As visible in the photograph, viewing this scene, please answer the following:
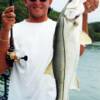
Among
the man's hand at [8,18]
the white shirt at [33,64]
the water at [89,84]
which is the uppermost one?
the man's hand at [8,18]

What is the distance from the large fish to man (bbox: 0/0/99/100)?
0.75ft

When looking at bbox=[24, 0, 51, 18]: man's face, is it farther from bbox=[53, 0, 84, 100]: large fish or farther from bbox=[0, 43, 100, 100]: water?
bbox=[0, 43, 100, 100]: water

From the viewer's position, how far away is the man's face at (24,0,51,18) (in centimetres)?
418

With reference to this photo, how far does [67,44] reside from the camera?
12.3 ft

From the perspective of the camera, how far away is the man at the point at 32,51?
4.15m

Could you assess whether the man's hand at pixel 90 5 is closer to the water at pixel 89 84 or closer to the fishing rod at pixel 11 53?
the fishing rod at pixel 11 53

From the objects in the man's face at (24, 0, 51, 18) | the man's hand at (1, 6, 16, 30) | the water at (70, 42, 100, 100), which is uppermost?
the man's face at (24, 0, 51, 18)

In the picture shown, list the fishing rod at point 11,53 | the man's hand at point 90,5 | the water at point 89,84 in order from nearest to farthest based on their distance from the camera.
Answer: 1. the man's hand at point 90,5
2. the fishing rod at point 11,53
3. the water at point 89,84

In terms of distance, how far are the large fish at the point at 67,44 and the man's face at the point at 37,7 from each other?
0.45 meters

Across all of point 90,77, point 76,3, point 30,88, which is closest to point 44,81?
point 30,88

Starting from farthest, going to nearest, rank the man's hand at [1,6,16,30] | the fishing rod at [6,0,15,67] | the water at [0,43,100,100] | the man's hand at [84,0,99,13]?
the water at [0,43,100,100], the fishing rod at [6,0,15,67], the man's hand at [1,6,16,30], the man's hand at [84,0,99,13]

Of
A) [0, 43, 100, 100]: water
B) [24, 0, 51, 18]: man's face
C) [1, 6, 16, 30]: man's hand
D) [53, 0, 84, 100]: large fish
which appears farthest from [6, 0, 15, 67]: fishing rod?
[0, 43, 100, 100]: water

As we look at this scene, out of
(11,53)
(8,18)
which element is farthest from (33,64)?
(8,18)

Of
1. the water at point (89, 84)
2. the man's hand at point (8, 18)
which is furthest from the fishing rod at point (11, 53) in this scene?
the water at point (89, 84)
